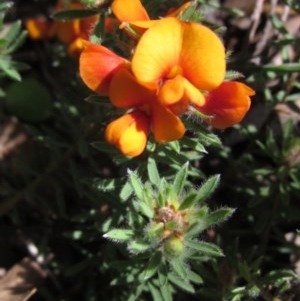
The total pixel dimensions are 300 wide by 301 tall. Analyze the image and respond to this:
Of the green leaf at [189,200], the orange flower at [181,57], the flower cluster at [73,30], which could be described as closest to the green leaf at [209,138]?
the green leaf at [189,200]

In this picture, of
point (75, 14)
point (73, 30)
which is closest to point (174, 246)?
point (75, 14)

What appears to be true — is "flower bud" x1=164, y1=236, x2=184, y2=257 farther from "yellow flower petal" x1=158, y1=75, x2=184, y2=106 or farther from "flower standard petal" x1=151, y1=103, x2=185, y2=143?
"yellow flower petal" x1=158, y1=75, x2=184, y2=106

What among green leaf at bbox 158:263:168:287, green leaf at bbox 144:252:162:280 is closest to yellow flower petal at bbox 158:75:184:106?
green leaf at bbox 144:252:162:280

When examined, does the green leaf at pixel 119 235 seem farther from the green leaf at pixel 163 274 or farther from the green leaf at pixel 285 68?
the green leaf at pixel 285 68

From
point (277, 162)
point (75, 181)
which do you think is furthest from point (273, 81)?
point (75, 181)

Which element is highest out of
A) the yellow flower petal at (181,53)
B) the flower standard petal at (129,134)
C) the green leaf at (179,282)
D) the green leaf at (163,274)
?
the yellow flower petal at (181,53)

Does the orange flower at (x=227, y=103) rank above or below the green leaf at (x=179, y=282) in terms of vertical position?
above

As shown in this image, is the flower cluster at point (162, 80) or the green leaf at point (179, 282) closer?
the flower cluster at point (162, 80)

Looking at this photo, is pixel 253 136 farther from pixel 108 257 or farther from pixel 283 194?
pixel 108 257
